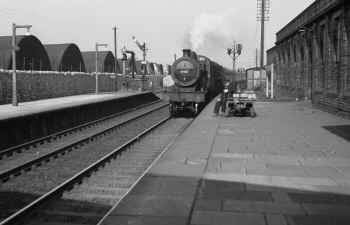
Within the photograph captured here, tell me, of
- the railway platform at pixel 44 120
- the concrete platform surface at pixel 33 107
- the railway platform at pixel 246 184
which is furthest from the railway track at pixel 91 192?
the concrete platform surface at pixel 33 107

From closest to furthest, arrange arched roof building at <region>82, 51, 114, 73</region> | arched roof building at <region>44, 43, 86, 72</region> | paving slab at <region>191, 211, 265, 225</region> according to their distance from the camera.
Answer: paving slab at <region>191, 211, 265, 225</region> < arched roof building at <region>44, 43, 86, 72</region> < arched roof building at <region>82, 51, 114, 73</region>

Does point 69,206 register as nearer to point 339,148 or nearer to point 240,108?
point 339,148

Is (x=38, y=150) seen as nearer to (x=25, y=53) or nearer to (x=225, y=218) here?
(x=225, y=218)

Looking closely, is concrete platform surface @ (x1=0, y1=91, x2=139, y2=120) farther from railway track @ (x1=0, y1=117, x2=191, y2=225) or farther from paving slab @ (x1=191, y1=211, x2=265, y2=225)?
paving slab @ (x1=191, y1=211, x2=265, y2=225)

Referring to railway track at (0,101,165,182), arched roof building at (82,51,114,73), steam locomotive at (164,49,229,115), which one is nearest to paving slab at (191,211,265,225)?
railway track at (0,101,165,182)

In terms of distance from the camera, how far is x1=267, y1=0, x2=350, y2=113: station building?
67.6 feet

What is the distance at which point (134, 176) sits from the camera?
9211 millimetres

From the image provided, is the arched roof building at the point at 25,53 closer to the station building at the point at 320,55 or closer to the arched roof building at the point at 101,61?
the arched roof building at the point at 101,61

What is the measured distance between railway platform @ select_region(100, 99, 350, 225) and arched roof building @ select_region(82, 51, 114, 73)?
192ft

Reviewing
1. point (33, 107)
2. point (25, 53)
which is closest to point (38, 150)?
point (33, 107)

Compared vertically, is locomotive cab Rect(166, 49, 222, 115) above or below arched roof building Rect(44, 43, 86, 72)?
below

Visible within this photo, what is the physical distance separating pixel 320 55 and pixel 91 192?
22.2 m

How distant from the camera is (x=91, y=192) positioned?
7789 millimetres

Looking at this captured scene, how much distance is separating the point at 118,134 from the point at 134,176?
7.17 m
